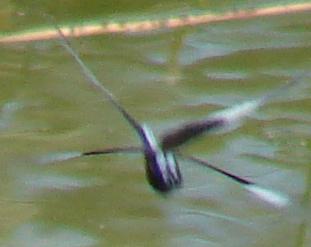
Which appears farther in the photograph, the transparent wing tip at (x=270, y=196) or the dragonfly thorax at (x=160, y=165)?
the transparent wing tip at (x=270, y=196)

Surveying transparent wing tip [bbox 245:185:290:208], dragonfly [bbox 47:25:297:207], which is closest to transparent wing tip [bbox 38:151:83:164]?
dragonfly [bbox 47:25:297:207]

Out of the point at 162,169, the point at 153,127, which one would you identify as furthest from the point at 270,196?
the point at 162,169

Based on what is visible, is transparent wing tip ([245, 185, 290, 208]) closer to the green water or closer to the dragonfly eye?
the green water

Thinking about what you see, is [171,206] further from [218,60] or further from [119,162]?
[218,60]

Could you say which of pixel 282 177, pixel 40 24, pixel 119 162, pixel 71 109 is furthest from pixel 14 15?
pixel 282 177

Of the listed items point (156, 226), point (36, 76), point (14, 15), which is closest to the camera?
point (156, 226)

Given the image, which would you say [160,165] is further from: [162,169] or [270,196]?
[270,196]

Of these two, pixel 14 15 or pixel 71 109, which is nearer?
pixel 71 109

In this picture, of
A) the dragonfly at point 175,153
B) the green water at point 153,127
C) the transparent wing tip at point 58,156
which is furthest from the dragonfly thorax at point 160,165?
the transparent wing tip at point 58,156

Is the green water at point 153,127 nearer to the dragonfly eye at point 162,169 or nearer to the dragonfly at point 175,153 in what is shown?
the dragonfly at point 175,153
